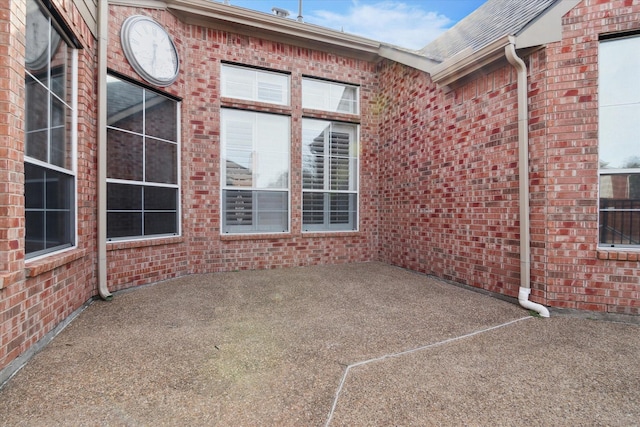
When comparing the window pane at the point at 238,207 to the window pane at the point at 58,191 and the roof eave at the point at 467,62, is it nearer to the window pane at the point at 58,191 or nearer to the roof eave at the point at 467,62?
the window pane at the point at 58,191

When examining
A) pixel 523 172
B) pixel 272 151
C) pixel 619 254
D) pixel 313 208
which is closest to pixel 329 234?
pixel 313 208

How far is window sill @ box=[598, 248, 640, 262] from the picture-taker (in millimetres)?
A: 3363

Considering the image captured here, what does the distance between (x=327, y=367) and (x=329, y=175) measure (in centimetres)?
477

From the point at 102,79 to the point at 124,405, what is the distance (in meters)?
4.09

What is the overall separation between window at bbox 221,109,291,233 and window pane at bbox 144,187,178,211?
0.90m

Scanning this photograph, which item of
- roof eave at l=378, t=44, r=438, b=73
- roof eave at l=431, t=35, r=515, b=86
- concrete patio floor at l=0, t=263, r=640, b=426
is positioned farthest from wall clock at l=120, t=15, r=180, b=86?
roof eave at l=431, t=35, r=515, b=86

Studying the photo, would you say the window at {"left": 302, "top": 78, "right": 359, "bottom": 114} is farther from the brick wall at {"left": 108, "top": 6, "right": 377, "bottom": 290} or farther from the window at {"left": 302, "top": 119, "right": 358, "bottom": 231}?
the window at {"left": 302, "top": 119, "right": 358, "bottom": 231}

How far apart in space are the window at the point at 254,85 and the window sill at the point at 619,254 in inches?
221

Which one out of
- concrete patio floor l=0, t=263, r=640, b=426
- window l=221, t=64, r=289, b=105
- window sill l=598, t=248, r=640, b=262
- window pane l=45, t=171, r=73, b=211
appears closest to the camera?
concrete patio floor l=0, t=263, r=640, b=426

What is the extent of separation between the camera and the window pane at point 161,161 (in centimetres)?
486

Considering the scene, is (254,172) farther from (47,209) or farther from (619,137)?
(619,137)

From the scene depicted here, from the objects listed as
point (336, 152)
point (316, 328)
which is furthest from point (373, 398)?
point (336, 152)

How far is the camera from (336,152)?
265 inches

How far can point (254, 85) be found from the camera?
603 cm
